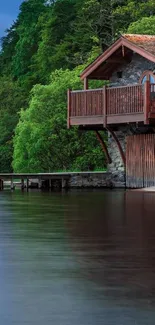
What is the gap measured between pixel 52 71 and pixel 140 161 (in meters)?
33.1

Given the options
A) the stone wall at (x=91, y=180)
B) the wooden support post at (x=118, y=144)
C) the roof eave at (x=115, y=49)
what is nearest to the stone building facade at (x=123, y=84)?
the stone wall at (x=91, y=180)

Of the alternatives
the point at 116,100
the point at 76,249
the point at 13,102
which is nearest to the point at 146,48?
the point at 116,100

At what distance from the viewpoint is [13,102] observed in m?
62.7

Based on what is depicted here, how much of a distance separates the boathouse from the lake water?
57.4 ft

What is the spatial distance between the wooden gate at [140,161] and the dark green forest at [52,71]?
21.5 feet

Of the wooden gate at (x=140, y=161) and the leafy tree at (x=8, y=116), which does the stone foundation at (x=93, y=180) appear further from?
the leafy tree at (x=8, y=116)

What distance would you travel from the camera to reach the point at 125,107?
31.1 meters

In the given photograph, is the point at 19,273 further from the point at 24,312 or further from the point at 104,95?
the point at 104,95

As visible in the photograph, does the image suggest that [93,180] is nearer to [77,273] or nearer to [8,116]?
[8,116]

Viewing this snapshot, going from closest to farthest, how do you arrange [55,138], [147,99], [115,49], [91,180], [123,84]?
[147,99] < [115,49] < [123,84] < [91,180] < [55,138]

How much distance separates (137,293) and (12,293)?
98 centimetres

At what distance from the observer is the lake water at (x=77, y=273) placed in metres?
5.24

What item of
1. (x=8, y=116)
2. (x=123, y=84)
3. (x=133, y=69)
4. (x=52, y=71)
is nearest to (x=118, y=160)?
(x=123, y=84)

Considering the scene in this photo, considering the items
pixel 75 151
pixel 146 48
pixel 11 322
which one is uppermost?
pixel 146 48
